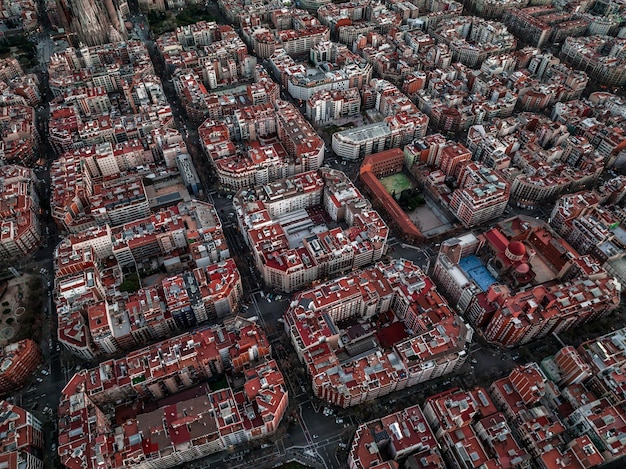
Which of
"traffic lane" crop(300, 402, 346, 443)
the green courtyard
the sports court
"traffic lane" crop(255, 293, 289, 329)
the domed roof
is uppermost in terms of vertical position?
the domed roof

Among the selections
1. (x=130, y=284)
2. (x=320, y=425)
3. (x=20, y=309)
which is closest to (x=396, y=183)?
(x=320, y=425)

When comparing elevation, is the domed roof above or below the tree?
above

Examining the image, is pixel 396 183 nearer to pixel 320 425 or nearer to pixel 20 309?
pixel 320 425

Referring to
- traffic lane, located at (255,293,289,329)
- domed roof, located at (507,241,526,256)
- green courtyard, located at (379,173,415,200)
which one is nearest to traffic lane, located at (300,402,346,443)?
traffic lane, located at (255,293,289,329)

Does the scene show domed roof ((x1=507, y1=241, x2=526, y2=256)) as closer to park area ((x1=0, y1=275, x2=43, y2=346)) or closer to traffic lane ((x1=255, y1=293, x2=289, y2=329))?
traffic lane ((x1=255, y1=293, x2=289, y2=329))

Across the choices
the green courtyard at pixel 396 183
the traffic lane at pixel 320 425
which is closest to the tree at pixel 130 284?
the traffic lane at pixel 320 425

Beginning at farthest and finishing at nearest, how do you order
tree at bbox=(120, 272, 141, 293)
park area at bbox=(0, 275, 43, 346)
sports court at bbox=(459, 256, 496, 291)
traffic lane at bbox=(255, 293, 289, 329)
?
A: sports court at bbox=(459, 256, 496, 291)
tree at bbox=(120, 272, 141, 293)
traffic lane at bbox=(255, 293, 289, 329)
park area at bbox=(0, 275, 43, 346)

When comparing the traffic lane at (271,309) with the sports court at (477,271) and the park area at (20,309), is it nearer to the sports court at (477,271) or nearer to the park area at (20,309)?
the sports court at (477,271)

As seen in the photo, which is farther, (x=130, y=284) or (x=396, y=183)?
(x=396, y=183)
